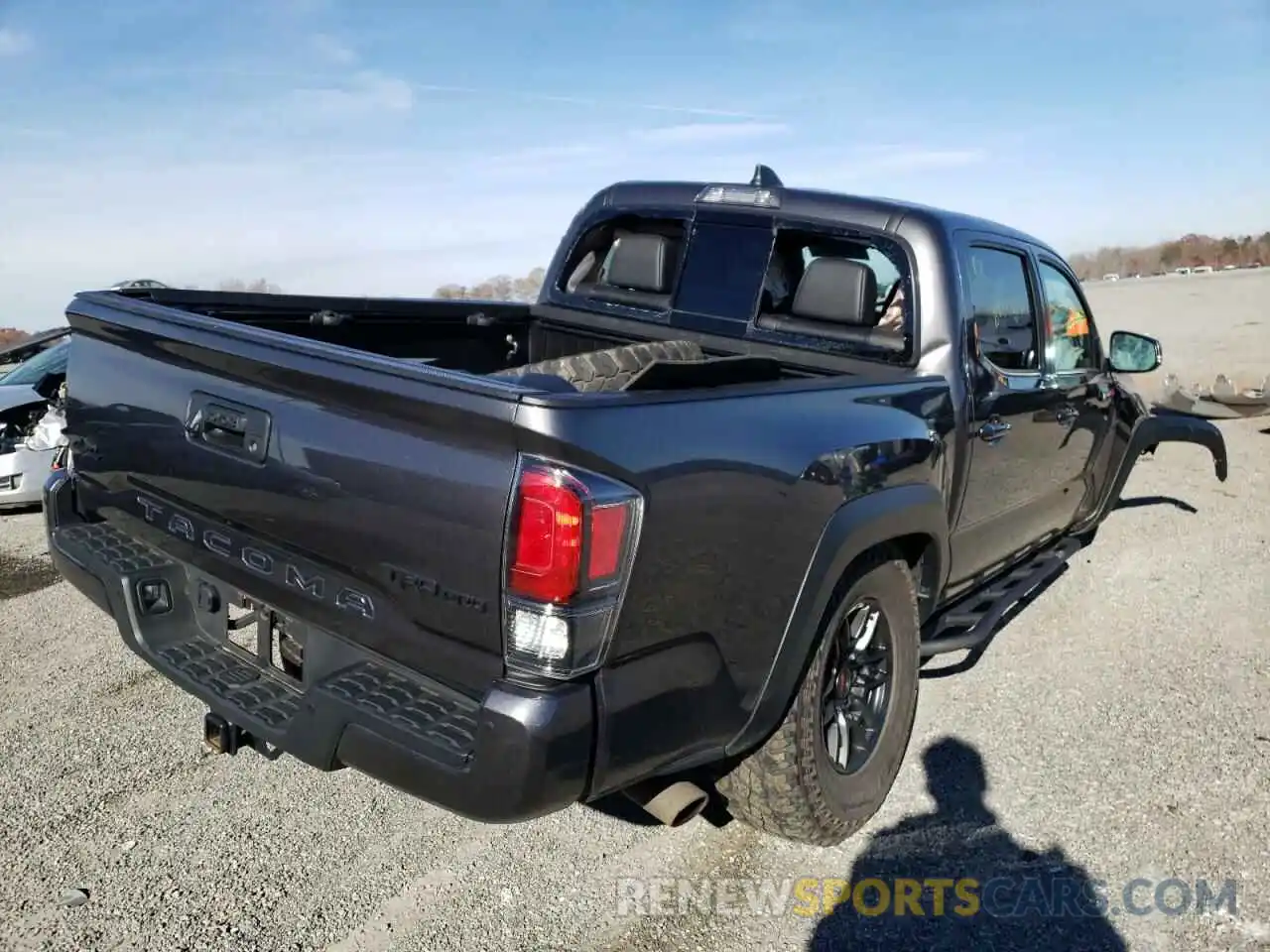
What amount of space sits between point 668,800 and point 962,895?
1.03m

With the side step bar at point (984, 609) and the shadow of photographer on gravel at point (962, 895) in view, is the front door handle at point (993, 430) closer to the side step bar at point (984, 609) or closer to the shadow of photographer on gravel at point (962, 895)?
the side step bar at point (984, 609)

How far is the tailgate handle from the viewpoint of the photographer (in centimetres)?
245

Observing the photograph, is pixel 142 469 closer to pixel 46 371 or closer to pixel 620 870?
pixel 620 870

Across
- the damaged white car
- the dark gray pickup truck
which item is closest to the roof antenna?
the dark gray pickup truck

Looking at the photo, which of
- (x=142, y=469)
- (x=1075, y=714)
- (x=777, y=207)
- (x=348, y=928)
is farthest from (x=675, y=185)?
(x=348, y=928)

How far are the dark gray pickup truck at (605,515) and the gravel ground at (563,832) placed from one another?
34cm

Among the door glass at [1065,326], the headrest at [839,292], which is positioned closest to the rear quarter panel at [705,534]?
the headrest at [839,292]

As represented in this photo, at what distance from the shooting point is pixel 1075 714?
13.1 ft

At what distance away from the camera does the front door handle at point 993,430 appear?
3730 millimetres

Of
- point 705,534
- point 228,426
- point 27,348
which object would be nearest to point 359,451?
point 228,426

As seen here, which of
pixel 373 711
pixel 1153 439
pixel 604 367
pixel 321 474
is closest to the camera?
pixel 373 711

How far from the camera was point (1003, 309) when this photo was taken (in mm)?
4082

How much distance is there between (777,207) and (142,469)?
252 cm

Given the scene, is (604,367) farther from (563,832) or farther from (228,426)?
(563,832)
